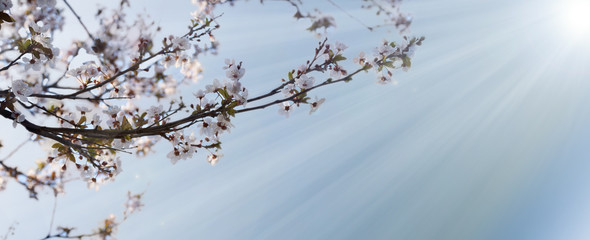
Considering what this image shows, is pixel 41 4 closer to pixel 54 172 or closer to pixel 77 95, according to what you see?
pixel 77 95

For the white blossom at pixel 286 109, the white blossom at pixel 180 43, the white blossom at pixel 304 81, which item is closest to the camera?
the white blossom at pixel 304 81

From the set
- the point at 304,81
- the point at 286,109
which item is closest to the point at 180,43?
the point at 286,109

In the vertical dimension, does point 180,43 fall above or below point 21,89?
above

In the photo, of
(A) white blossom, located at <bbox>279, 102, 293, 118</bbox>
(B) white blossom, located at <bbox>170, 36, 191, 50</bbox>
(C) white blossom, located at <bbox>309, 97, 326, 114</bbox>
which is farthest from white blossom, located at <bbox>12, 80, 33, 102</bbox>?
(C) white blossom, located at <bbox>309, 97, 326, 114</bbox>

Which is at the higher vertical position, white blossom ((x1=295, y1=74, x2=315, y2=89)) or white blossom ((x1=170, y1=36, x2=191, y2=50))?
white blossom ((x1=170, y1=36, x2=191, y2=50))

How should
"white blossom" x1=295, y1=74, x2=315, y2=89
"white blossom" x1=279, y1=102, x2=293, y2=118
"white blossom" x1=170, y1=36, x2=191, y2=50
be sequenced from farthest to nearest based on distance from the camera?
1. "white blossom" x1=170, y1=36, x2=191, y2=50
2. "white blossom" x1=279, y1=102, x2=293, y2=118
3. "white blossom" x1=295, y1=74, x2=315, y2=89

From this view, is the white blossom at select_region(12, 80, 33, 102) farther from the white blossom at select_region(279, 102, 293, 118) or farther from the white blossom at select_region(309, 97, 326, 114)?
the white blossom at select_region(309, 97, 326, 114)

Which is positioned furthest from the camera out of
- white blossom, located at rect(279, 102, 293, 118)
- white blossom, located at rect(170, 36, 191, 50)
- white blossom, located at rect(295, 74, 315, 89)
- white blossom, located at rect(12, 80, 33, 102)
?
white blossom, located at rect(170, 36, 191, 50)

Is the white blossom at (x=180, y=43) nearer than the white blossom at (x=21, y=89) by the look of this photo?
No

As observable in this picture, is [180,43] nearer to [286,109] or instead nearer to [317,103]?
[286,109]

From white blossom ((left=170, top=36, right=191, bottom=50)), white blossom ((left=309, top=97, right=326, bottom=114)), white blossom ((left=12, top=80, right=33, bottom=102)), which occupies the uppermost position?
white blossom ((left=170, top=36, right=191, bottom=50))

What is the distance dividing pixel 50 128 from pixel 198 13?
8.87ft

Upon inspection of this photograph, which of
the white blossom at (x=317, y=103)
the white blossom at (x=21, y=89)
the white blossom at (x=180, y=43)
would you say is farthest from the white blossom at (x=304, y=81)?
the white blossom at (x=21, y=89)

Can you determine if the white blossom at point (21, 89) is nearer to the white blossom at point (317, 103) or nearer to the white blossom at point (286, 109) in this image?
the white blossom at point (286, 109)
